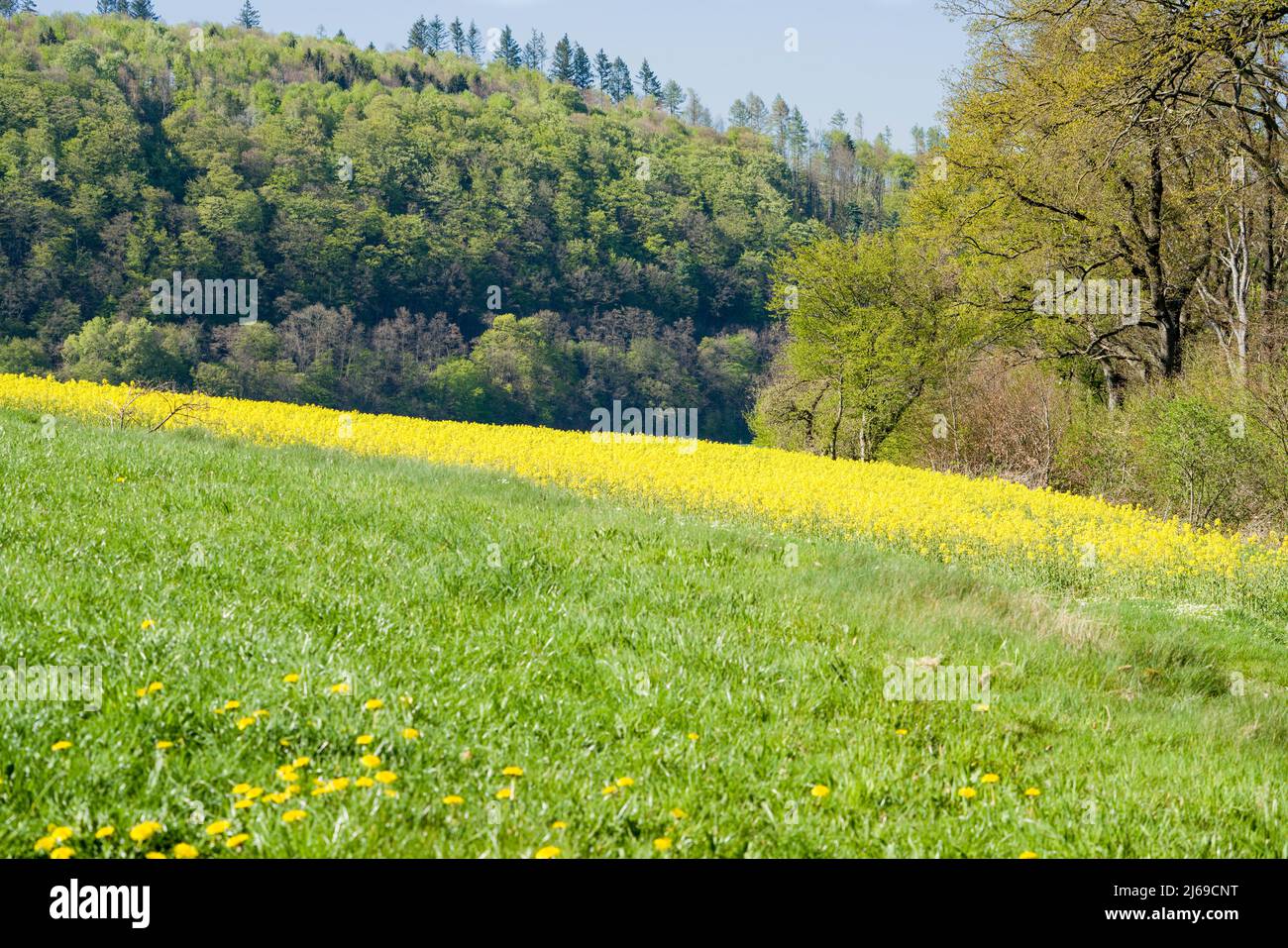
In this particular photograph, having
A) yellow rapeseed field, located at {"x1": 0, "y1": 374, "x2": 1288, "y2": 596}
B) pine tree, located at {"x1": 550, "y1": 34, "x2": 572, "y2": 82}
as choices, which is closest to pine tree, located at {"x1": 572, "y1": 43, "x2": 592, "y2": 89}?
pine tree, located at {"x1": 550, "y1": 34, "x2": 572, "y2": 82}

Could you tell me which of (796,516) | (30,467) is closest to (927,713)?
(30,467)

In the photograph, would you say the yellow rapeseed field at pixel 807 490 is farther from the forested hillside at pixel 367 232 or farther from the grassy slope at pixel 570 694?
the forested hillside at pixel 367 232

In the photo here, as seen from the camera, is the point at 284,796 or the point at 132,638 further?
the point at 132,638

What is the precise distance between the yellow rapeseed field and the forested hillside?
52414mm

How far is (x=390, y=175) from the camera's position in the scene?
11362 cm

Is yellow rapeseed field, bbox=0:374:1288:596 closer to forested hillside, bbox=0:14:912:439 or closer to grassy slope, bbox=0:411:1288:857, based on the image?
grassy slope, bbox=0:411:1288:857

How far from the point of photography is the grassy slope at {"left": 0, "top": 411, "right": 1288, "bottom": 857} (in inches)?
150

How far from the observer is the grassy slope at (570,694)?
12.5ft

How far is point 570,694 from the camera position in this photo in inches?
201

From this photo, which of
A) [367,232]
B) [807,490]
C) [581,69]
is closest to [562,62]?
[581,69]
